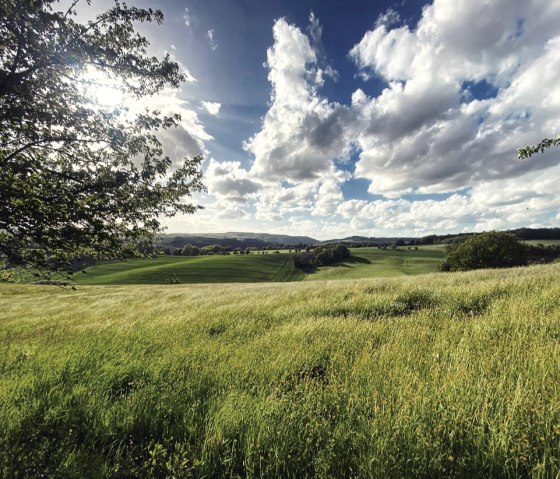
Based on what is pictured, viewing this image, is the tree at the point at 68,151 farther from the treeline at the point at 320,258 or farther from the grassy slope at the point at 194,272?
the treeline at the point at 320,258

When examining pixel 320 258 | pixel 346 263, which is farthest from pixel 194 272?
pixel 346 263

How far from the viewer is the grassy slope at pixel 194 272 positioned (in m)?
63.8

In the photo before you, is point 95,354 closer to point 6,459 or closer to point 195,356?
point 195,356

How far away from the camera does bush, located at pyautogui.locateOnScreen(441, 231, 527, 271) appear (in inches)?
1774

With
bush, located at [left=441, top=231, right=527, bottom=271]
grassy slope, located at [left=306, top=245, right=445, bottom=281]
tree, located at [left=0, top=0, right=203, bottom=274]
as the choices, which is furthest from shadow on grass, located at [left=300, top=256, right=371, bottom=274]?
tree, located at [left=0, top=0, right=203, bottom=274]

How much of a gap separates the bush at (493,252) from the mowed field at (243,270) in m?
24.1

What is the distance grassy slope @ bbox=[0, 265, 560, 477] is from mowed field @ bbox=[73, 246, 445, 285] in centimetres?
5798

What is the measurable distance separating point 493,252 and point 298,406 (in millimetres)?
56017

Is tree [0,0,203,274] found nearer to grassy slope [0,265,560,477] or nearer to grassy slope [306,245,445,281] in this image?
grassy slope [0,265,560,477]

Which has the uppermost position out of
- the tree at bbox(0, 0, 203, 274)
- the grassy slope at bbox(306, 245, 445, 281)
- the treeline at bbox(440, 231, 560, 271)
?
the tree at bbox(0, 0, 203, 274)

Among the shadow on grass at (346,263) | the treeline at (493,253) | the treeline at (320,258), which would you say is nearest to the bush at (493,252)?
the treeline at (493,253)

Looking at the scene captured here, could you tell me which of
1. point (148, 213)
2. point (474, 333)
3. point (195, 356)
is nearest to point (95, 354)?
point (195, 356)

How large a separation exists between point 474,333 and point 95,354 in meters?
7.39

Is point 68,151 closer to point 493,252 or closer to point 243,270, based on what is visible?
point 493,252
